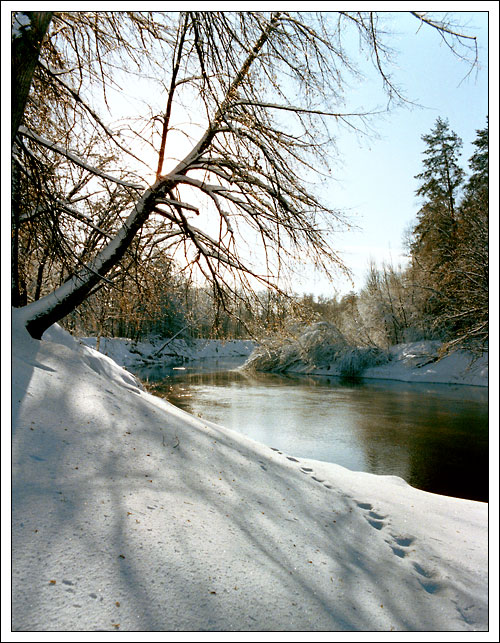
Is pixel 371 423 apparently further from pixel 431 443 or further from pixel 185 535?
pixel 185 535

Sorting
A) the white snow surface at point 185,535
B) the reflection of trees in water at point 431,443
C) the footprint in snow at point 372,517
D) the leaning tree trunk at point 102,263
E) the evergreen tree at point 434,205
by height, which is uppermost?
the evergreen tree at point 434,205

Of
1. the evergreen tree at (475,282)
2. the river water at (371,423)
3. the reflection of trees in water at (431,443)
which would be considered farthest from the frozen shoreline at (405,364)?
the evergreen tree at (475,282)

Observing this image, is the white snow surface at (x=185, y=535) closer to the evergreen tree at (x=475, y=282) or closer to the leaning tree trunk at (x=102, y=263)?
the leaning tree trunk at (x=102, y=263)

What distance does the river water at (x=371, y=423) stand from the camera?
25.5ft

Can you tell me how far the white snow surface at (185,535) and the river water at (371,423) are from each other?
2825mm

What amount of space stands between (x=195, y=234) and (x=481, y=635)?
15.1ft

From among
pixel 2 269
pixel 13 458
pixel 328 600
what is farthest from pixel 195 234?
pixel 328 600

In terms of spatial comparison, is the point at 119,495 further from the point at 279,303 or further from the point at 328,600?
the point at 279,303

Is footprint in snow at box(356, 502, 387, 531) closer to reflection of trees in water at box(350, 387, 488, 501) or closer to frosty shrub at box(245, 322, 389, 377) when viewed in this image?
reflection of trees in water at box(350, 387, 488, 501)

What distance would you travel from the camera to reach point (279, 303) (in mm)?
5336

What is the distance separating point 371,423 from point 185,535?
9790mm

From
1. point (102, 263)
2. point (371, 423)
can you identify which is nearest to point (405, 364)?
point (371, 423)

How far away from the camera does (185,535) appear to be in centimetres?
248

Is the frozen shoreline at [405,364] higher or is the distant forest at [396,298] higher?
the distant forest at [396,298]
